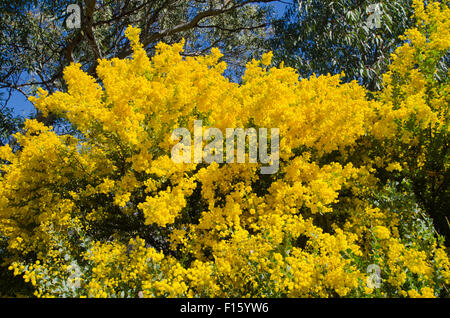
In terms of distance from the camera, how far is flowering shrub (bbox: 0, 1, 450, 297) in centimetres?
245

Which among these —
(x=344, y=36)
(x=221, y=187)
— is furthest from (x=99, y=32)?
(x=221, y=187)

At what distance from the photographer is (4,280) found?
10.4 feet

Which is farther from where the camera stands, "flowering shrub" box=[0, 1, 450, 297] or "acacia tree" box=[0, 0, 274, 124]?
"acacia tree" box=[0, 0, 274, 124]

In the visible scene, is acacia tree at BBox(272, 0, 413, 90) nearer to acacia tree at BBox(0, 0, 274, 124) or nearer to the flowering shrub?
acacia tree at BBox(0, 0, 274, 124)

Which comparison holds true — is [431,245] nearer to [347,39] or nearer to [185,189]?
[185,189]

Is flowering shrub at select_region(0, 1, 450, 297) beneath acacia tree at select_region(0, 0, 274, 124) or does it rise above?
beneath

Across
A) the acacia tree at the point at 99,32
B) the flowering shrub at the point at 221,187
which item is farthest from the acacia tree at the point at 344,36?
the flowering shrub at the point at 221,187

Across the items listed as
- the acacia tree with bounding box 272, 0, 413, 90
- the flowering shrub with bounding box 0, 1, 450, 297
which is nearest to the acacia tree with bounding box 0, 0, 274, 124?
the acacia tree with bounding box 272, 0, 413, 90

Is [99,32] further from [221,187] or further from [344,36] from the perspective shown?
[221,187]

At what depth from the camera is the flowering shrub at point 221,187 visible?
2.45m

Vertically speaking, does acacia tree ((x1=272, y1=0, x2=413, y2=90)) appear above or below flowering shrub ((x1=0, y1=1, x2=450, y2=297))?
above

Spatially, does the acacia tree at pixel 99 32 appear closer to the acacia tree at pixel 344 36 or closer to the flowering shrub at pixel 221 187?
the acacia tree at pixel 344 36
